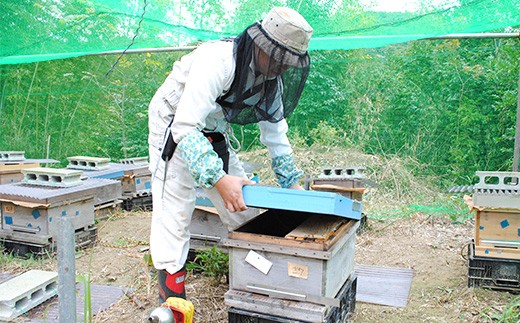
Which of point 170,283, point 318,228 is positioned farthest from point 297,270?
point 170,283

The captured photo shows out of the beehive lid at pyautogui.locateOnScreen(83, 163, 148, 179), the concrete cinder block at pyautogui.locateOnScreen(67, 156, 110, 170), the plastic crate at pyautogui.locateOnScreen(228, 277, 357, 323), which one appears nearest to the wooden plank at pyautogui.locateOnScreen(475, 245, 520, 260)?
the plastic crate at pyautogui.locateOnScreen(228, 277, 357, 323)

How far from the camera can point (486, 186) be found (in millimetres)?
2906

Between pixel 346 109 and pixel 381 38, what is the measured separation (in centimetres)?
290

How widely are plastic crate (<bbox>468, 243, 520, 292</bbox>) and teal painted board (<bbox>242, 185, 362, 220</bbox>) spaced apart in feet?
4.72

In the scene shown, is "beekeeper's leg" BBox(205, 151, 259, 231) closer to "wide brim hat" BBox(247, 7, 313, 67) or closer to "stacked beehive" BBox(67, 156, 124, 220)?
"wide brim hat" BBox(247, 7, 313, 67)

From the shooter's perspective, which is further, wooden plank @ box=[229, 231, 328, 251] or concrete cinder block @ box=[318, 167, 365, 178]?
concrete cinder block @ box=[318, 167, 365, 178]

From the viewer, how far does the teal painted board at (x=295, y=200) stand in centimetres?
180

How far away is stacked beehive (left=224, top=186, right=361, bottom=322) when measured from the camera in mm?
1864

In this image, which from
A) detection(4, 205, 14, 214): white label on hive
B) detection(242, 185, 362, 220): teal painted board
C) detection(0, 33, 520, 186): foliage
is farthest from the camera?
detection(0, 33, 520, 186): foliage

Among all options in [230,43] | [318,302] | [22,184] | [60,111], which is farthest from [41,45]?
[318,302]

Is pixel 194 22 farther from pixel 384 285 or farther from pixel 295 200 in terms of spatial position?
pixel 295 200

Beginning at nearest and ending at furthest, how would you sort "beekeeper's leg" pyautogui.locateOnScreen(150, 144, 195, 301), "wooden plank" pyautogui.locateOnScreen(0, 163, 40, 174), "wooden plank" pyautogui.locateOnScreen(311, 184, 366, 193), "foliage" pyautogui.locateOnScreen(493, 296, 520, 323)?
"beekeeper's leg" pyautogui.locateOnScreen(150, 144, 195, 301) → "foliage" pyautogui.locateOnScreen(493, 296, 520, 323) → "wooden plank" pyautogui.locateOnScreen(311, 184, 366, 193) → "wooden plank" pyautogui.locateOnScreen(0, 163, 40, 174)

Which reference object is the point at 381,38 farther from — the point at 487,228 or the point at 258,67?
the point at 258,67

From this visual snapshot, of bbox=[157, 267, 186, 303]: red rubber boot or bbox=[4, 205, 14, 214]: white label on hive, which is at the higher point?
bbox=[4, 205, 14, 214]: white label on hive
